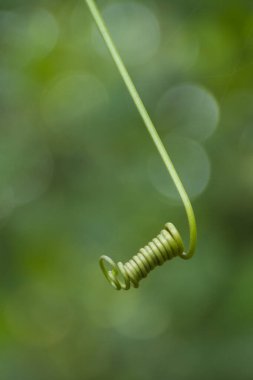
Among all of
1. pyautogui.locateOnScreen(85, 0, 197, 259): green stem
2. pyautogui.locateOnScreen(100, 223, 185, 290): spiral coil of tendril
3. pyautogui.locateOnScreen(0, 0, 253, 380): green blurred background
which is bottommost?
pyautogui.locateOnScreen(0, 0, 253, 380): green blurred background

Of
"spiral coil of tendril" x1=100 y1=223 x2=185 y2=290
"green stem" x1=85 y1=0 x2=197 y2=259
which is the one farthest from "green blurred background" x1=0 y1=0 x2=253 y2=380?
"spiral coil of tendril" x1=100 y1=223 x2=185 y2=290

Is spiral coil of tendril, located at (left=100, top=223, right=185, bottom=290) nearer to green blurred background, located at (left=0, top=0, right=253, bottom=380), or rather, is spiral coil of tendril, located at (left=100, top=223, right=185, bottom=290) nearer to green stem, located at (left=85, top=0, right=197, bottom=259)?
green stem, located at (left=85, top=0, right=197, bottom=259)

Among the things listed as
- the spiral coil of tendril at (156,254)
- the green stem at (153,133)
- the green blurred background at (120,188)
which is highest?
the green stem at (153,133)

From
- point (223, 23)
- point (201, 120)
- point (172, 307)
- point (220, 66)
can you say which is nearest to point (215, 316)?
point (172, 307)

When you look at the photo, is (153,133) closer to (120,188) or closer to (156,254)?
(156,254)

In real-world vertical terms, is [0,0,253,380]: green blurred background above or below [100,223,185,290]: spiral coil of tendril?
below

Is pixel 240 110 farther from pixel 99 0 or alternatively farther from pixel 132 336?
pixel 132 336

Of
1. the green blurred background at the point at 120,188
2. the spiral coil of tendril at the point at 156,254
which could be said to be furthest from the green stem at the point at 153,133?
the green blurred background at the point at 120,188

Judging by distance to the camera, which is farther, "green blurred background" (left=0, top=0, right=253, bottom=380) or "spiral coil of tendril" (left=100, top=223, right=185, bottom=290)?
"green blurred background" (left=0, top=0, right=253, bottom=380)

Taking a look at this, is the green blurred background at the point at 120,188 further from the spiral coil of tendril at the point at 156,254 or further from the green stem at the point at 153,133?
the spiral coil of tendril at the point at 156,254
